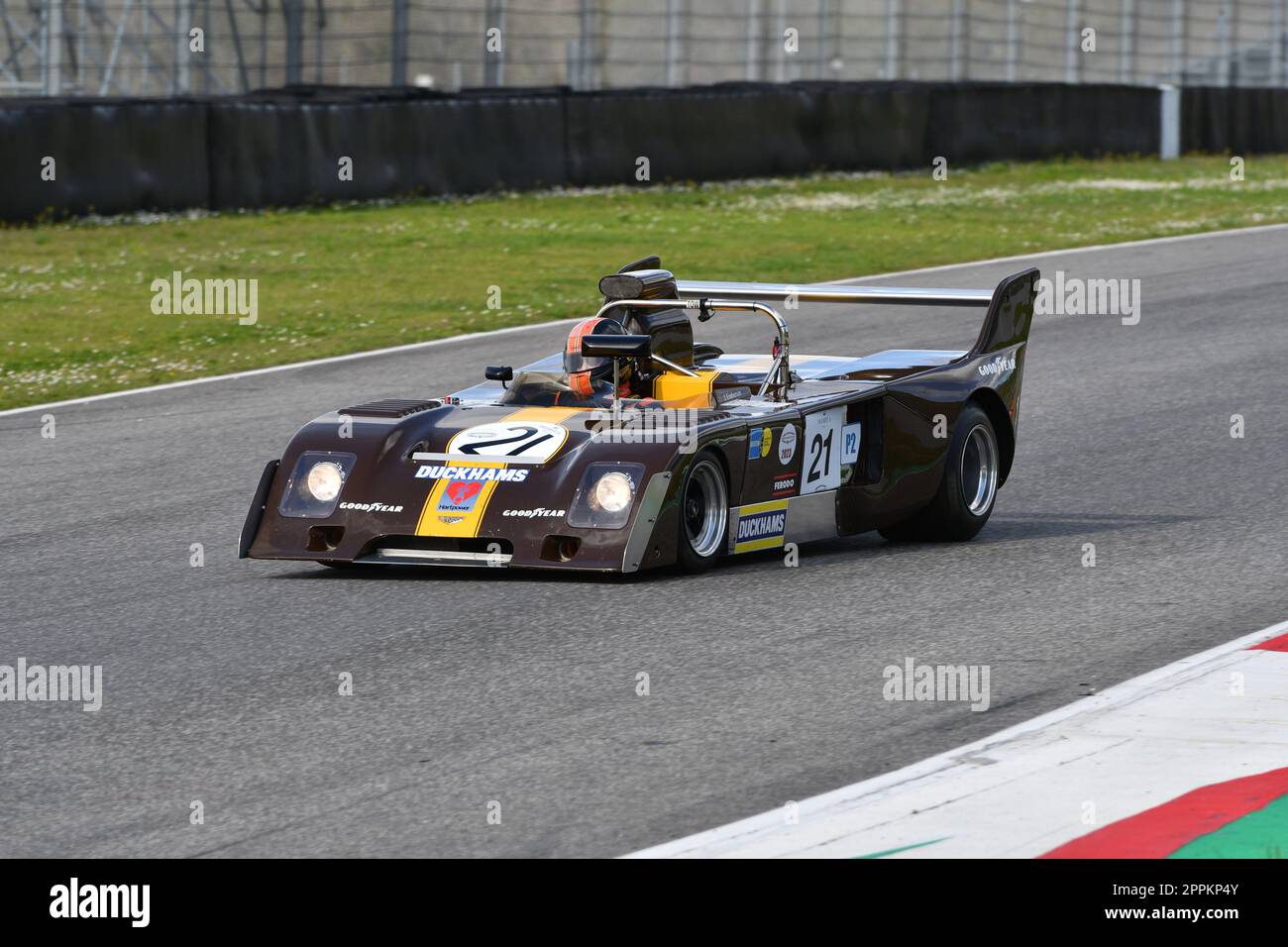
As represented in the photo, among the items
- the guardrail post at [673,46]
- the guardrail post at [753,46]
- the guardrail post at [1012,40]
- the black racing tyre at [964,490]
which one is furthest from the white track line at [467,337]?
the guardrail post at [1012,40]

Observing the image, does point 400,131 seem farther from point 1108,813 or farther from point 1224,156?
point 1108,813

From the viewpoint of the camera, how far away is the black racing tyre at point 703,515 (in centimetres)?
836

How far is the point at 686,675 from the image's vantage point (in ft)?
22.8

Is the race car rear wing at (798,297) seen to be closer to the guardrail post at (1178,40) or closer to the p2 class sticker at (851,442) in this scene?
the p2 class sticker at (851,442)

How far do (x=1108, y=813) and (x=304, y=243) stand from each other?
1631cm

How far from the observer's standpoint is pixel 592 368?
30.0 feet

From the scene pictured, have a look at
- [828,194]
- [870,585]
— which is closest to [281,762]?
[870,585]

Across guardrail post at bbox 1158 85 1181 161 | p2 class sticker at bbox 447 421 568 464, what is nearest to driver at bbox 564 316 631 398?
p2 class sticker at bbox 447 421 568 464

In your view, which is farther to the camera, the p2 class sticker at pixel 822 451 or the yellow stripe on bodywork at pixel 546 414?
the p2 class sticker at pixel 822 451

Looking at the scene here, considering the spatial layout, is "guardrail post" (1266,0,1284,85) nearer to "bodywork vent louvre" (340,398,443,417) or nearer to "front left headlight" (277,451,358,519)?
"bodywork vent louvre" (340,398,443,417)

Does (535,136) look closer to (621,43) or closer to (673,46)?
(673,46)

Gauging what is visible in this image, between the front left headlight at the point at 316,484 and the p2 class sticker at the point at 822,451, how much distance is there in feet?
6.05

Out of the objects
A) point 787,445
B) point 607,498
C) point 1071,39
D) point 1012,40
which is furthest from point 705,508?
point 1071,39

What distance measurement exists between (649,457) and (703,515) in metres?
0.51
